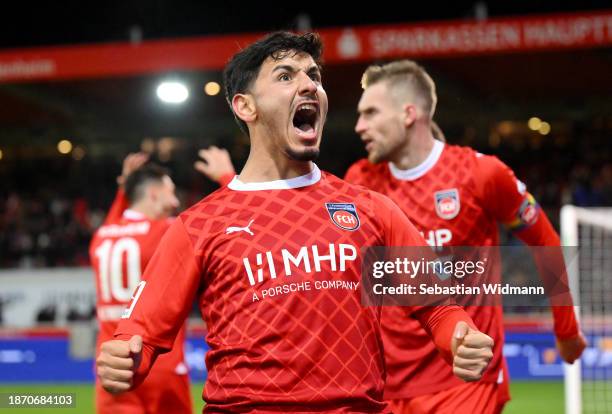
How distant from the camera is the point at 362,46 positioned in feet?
49.5

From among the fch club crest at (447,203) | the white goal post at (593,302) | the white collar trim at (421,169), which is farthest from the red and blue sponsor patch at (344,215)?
the white goal post at (593,302)

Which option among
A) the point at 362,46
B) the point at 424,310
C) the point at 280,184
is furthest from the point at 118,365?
the point at 362,46

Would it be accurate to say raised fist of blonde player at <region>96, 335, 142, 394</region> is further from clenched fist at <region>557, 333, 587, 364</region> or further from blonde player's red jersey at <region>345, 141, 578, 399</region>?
clenched fist at <region>557, 333, 587, 364</region>

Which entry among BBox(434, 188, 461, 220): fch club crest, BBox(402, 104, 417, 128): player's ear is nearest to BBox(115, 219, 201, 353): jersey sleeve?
BBox(434, 188, 461, 220): fch club crest

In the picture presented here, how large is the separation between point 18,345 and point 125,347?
35.3 feet

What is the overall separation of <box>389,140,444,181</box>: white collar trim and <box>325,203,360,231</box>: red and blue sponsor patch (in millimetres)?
1441

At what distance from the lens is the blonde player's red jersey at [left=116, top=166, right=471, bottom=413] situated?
2.48 m

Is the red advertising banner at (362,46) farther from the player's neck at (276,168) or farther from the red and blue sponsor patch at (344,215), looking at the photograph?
the red and blue sponsor patch at (344,215)

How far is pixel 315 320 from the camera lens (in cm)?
251

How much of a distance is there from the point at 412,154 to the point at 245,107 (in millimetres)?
1440

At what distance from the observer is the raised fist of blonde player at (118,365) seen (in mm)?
2361

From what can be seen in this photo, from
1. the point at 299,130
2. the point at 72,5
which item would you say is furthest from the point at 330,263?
the point at 72,5

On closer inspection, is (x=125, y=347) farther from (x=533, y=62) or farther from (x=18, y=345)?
(x=533, y=62)

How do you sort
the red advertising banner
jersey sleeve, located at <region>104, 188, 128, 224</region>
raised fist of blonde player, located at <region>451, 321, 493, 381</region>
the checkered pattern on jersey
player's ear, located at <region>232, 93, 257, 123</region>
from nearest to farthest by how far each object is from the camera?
1. raised fist of blonde player, located at <region>451, 321, 493, 381</region>
2. the checkered pattern on jersey
3. player's ear, located at <region>232, 93, 257, 123</region>
4. jersey sleeve, located at <region>104, 188, 128, 224</region>
5. the red advertising banner
